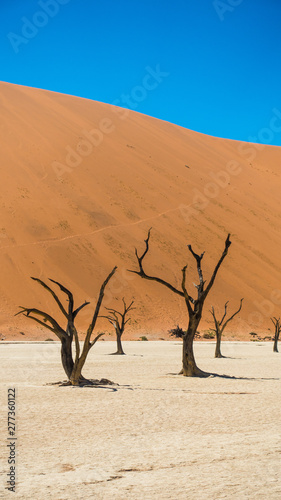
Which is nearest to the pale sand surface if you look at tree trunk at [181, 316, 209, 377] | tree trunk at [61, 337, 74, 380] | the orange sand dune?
tree trunk at [61, 337, 74, 380]

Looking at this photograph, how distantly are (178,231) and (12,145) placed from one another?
17.7 meters

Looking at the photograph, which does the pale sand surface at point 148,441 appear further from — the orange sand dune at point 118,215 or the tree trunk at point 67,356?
the orange sand dune at point 118,215

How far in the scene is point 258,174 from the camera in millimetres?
79750

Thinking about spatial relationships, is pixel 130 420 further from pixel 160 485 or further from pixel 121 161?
pixel 121 161

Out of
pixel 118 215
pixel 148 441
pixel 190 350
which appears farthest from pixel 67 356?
pixel 118 215

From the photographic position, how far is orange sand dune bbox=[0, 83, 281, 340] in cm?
4706

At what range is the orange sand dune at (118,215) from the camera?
47.1m

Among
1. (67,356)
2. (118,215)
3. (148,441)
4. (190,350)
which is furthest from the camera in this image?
(118,215)

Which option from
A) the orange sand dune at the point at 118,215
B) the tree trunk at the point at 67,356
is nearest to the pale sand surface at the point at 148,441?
the tree trunk at the point at 67,356

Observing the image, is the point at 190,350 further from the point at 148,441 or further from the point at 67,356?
the point at 148,441

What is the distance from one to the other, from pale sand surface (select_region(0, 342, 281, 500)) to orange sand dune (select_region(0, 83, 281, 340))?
29.8 m

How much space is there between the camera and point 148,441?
24.0 ft

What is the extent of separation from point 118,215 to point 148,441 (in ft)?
157

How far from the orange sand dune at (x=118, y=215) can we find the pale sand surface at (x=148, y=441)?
29.8 meters
